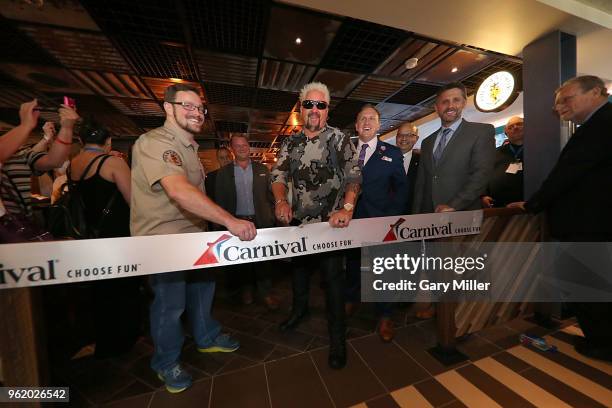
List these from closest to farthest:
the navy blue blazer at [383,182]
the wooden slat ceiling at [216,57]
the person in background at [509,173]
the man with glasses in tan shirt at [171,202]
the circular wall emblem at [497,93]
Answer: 1. the man with glasses in tan shirt at [171,202]
2. the navy blue blazer at [383,182]
3. the wooden slat ceiling at [216,57]
4. the person in background at [509,173]
5. the circular wall emblem at [497,93]

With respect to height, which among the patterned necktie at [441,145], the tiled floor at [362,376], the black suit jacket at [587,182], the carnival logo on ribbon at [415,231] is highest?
the patterned necktie at [441,145]

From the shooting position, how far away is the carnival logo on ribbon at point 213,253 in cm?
132

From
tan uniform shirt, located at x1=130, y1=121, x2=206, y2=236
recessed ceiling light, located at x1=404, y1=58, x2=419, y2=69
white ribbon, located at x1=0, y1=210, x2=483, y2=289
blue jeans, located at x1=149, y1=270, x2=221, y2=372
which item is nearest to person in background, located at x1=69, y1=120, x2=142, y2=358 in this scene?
tan uniform shirt, located at x1=130, y1=121, x2=206, y2=236

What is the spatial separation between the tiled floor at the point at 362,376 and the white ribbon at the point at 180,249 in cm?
100

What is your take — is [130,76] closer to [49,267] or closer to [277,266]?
[277,266]

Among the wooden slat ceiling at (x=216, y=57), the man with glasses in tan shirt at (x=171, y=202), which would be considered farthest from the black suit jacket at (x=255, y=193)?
the wooden slat ceiling at (x=216, y=57)

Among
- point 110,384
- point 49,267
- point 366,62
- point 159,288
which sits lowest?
point 110,384

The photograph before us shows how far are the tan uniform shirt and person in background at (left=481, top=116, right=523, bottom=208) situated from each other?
3.59 metres

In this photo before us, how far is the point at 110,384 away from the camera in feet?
5.83

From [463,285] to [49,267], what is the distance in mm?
2719

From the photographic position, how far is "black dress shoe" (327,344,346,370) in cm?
182

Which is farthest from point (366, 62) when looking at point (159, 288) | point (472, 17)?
point (159, 288)

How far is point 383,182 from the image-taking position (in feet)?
7.72

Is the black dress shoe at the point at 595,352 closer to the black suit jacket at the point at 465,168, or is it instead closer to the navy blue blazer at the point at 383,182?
the black suit jacket at the point at 465,168
